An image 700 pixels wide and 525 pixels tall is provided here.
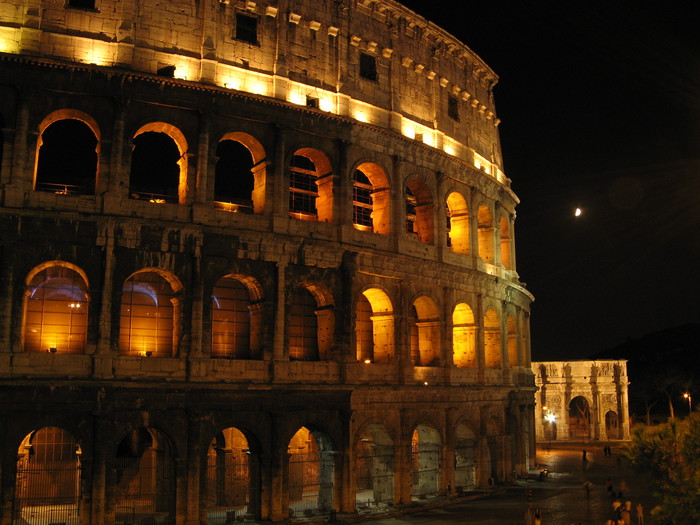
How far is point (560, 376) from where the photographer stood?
205ft

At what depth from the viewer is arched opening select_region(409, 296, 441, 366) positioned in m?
28.9

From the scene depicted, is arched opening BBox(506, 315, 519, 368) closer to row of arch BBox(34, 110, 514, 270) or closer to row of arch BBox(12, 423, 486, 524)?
row of arch BBox(34, 110, 514, 270)

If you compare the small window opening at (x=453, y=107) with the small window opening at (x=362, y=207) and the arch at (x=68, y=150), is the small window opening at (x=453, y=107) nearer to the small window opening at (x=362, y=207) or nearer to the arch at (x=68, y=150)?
the small window opening at (x=362, y=207)

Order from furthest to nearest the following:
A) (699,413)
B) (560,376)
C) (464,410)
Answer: (560,376), (464,410), (699,413)

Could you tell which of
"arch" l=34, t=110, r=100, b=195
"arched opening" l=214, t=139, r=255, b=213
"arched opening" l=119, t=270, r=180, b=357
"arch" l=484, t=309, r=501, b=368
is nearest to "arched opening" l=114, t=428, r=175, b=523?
"arched opening" l=119, t=270, r=180, b=357

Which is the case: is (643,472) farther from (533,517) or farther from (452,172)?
(452,172)

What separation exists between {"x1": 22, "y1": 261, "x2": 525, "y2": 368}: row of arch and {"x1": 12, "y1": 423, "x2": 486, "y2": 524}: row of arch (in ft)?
8.88

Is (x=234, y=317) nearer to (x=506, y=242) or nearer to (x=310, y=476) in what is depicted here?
(x=310, y=476)

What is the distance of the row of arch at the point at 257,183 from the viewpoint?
2369cm

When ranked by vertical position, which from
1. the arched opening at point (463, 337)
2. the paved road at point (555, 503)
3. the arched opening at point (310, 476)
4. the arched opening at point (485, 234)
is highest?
the arched opening at point (485, 234)

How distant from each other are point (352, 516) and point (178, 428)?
652 centimetres

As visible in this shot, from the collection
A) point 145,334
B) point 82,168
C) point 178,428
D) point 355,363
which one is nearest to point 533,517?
point 355,363

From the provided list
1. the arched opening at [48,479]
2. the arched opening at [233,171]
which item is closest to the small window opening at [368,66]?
the arched opening at [233,171]

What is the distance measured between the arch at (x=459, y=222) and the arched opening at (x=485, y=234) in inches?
75.4
